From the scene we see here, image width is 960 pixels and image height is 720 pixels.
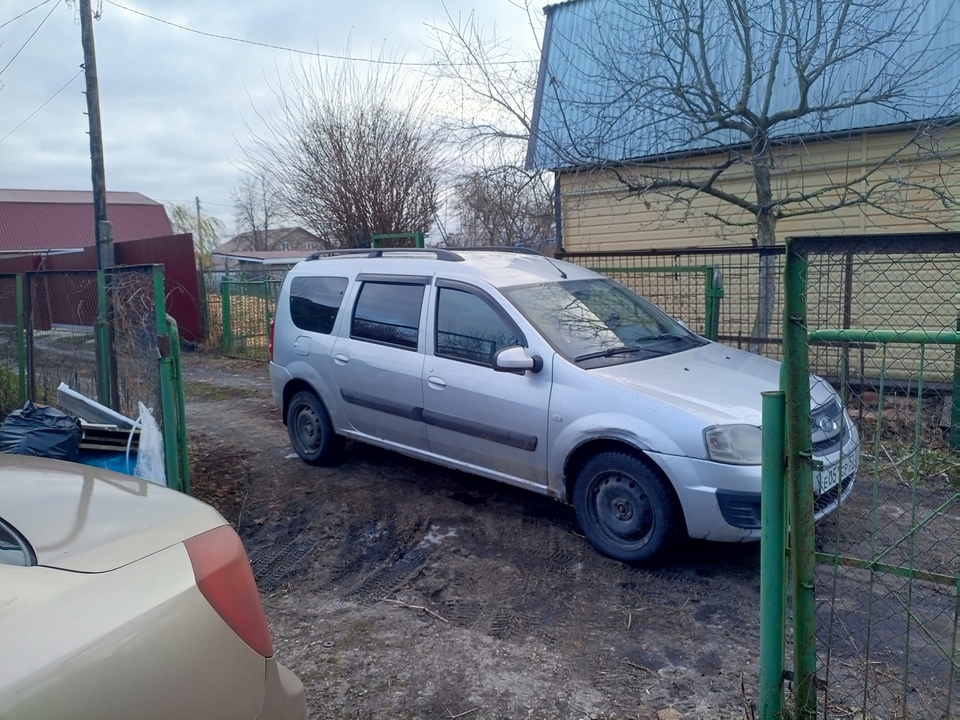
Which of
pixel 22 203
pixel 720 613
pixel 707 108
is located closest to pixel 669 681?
pixel 720 613

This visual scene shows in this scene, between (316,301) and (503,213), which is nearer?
(316,301)

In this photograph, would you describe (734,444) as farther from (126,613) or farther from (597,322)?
(126,613)

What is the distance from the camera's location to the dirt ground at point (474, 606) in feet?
11.4

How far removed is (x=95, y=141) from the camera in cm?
1357

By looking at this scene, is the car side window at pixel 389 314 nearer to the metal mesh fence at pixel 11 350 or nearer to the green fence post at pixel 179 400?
the green fence post at pixel 179 400

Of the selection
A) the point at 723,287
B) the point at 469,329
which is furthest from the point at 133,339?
the point at 723,287

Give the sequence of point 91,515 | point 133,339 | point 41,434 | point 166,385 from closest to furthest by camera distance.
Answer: point 91,515, point 41,434, point 166,385, point 133,339

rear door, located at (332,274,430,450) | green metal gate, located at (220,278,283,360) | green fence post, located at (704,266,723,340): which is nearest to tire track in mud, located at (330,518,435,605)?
rear door, located at (332,274,430,450)

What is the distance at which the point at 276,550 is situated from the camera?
5195mm

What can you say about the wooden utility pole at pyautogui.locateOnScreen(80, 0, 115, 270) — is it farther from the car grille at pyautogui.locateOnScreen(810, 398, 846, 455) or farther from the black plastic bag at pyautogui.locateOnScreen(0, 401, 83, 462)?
the car grille at pyautogui.locateOnScreen(810, 398, 846, 455)

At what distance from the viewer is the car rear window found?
1.89 m

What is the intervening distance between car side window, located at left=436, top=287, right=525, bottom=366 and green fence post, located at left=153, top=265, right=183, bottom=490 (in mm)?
1800

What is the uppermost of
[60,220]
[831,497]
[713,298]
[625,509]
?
[60,220]

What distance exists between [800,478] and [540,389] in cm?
249
